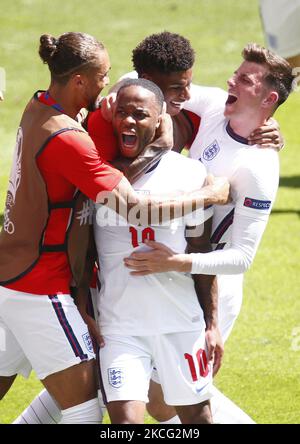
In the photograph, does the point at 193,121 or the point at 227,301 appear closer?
the point at 227,301

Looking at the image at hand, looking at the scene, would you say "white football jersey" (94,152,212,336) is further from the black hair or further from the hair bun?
the hair bun

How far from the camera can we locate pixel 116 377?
4.35 m

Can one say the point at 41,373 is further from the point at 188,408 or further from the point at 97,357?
the point at 188,408

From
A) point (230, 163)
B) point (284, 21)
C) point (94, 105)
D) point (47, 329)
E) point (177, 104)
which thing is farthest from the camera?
point (177, 104)

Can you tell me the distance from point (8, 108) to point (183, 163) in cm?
1019

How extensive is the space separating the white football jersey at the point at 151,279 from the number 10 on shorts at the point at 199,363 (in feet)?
0.41

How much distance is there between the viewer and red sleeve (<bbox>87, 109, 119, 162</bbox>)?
14.7ft

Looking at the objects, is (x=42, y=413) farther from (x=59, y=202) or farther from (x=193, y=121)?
(x=193, y=121)

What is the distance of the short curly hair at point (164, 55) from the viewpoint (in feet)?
15.6

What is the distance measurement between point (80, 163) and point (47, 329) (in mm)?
796

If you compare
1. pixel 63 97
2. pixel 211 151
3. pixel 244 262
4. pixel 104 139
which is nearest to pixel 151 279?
pixel 244 262

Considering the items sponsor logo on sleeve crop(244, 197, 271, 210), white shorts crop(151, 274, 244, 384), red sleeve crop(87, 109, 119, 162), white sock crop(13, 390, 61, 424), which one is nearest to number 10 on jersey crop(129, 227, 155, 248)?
red sleeve crop(87, 109, 119, 162)
